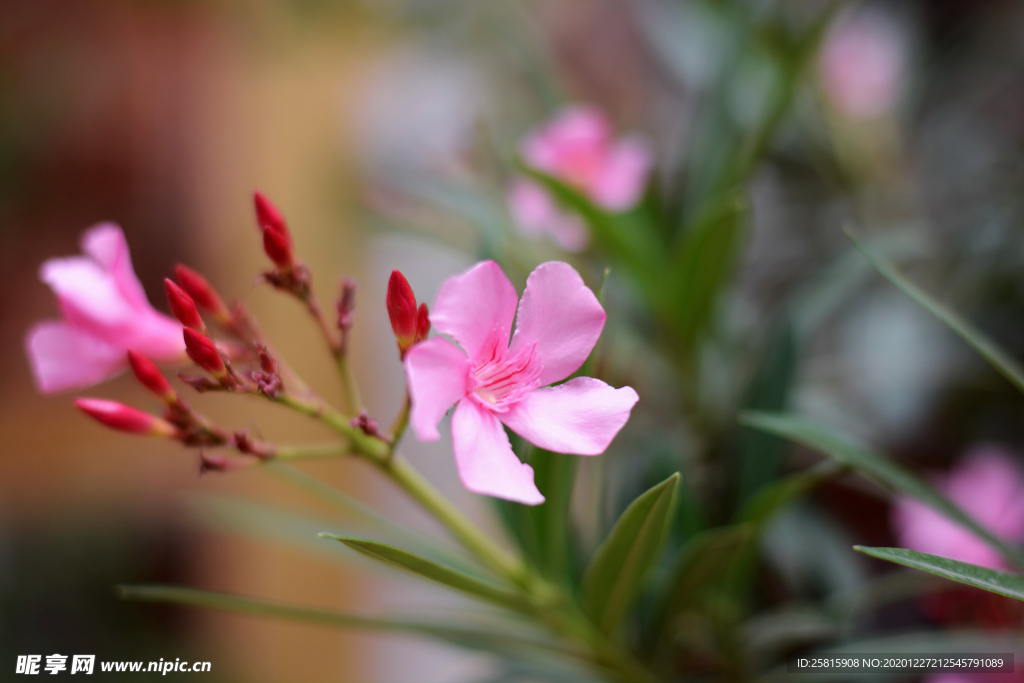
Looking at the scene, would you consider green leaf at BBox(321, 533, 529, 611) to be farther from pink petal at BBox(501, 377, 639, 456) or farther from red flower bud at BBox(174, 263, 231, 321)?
red flower bud at BBox(174, 263, 231, 321)

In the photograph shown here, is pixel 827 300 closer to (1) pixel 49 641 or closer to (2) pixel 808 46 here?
(2) pixel 808 46

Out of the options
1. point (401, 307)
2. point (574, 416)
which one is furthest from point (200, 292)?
point (574, 416)

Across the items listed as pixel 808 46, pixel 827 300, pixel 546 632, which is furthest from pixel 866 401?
pixel 546 632

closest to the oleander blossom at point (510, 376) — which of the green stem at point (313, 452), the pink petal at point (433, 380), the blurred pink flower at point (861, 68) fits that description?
the pink petal at point (433, 380)

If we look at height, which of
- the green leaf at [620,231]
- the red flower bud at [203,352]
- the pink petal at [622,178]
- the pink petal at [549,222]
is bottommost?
the red flower bud at [203,352]

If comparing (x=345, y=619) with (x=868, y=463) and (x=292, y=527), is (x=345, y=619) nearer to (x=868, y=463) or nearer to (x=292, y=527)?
(x=292, y=527)

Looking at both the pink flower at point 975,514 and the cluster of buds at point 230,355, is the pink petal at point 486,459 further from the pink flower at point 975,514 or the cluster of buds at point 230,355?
the pink flower at point 975,514

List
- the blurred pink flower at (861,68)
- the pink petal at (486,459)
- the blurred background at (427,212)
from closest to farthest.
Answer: the pink petal at (486,459) → the blurred background at (427,212) → the blurred pink flower at (861,68)
